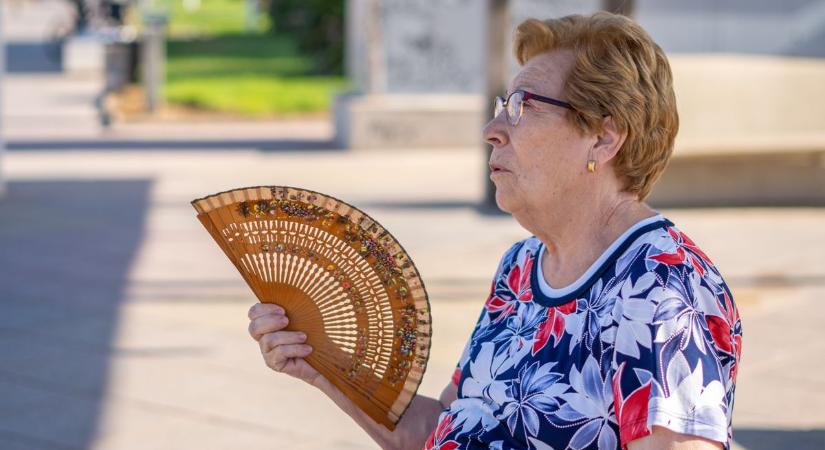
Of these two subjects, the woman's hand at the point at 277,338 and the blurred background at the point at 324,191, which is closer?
the woman's hand at the point at 277,338

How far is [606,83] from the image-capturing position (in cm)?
238

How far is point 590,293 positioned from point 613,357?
0.59 ft

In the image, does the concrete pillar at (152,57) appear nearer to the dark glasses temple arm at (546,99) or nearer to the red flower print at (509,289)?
the red flower print at (509,289)

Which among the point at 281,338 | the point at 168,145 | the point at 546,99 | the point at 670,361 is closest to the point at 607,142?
the point at 546,99

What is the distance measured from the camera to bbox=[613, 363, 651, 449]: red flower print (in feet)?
6.95

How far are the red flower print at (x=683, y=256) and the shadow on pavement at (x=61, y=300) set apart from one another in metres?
3.17

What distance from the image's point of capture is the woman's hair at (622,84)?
2383 millimetres

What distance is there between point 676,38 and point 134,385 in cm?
1039

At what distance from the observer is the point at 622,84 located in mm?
2375

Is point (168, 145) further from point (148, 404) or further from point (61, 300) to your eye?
point (148, 404)

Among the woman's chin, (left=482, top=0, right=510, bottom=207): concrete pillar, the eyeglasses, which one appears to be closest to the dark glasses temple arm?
the eyeglasses

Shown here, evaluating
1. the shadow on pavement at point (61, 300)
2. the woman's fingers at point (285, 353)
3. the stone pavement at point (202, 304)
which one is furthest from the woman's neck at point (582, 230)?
the shadow on pavement at point (61, 300)

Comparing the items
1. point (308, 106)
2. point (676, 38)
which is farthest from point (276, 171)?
point (308, 106)

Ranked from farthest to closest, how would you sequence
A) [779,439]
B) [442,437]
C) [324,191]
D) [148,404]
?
[324,191] → [148,404] → [779,439] → [442,437]
